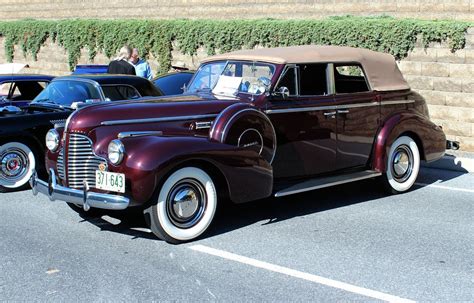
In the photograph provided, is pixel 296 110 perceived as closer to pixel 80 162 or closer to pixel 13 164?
pixel 80 162

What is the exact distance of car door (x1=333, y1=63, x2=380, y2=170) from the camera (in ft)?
23.7

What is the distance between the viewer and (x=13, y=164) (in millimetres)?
7887

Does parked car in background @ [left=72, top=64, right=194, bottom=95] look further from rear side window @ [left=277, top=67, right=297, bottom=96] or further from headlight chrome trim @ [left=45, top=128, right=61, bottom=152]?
headlight chrome trim @ [left=45, top=128, right=61, bottom=152]

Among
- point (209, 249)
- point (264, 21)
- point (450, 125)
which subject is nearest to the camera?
point (209, 249)

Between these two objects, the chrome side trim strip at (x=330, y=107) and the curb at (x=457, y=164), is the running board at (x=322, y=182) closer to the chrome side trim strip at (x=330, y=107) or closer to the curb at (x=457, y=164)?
the chrome side trim strip at (x=330, y=107)

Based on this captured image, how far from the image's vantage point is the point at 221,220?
21.7ft

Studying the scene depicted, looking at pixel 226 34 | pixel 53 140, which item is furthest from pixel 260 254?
pixel 226 34

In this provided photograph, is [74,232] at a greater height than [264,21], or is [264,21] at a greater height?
[264,21]

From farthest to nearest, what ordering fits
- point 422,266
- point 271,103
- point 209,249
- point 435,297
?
point 271,103, point 209,249, point 422,266, point 435,297

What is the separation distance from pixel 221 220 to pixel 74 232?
4.88 ft

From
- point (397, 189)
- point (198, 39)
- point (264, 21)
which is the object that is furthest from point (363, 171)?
point (198, 39)

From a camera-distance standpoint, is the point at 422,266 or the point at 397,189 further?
the point at 397,189

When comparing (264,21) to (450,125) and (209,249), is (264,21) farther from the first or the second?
(209,249)

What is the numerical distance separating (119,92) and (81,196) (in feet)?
9.60
